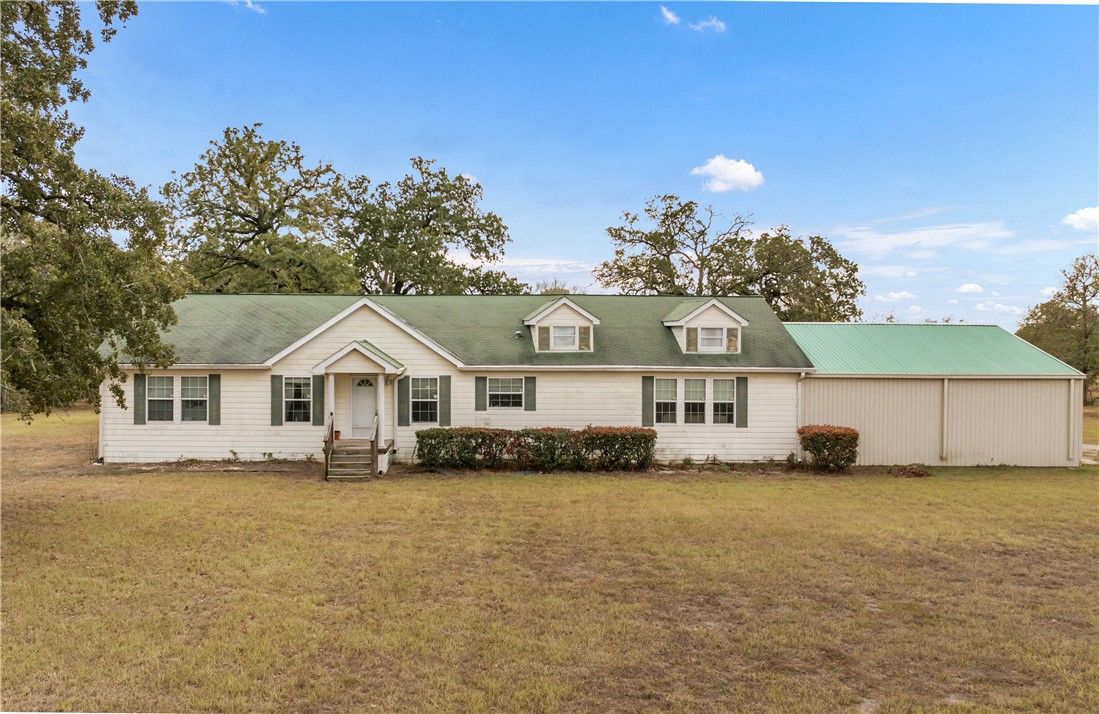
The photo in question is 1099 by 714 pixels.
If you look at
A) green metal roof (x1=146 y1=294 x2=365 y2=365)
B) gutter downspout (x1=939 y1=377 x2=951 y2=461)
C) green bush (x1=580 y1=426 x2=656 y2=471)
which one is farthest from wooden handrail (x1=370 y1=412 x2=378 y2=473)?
gutter downspout (x1=939 y1=377 x2=951 y2=461)

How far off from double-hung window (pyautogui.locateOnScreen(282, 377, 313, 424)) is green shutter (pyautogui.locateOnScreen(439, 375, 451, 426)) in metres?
3.91

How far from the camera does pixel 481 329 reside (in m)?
19.1

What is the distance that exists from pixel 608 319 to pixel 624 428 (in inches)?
188

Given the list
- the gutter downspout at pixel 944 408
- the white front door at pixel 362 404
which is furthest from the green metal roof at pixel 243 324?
the gutter downspout at pixel 944 408

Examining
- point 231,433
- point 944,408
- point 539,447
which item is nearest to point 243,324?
point 231,433

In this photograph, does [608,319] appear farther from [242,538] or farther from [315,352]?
[242,538]

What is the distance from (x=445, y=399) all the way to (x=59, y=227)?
10.2 meters

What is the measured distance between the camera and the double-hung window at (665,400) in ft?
58.4

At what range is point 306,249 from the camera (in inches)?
1120

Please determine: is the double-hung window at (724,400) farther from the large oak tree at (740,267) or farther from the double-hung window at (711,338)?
the large oak tree at (740,267)

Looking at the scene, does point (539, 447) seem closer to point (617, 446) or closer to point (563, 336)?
point (617, 446)

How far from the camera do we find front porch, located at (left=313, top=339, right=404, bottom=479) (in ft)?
50.2

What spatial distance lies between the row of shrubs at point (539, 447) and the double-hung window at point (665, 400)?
1347mm

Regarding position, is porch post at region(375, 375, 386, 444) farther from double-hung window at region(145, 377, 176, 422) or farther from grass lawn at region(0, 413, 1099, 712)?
double-hung window at region(145, 377, 176, 422)
